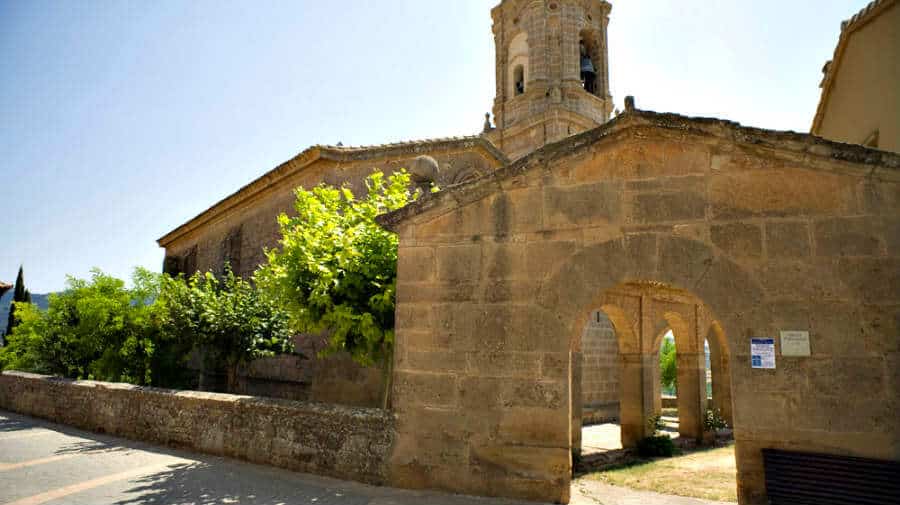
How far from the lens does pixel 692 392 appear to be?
1100 cm

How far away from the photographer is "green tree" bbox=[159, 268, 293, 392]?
1048cm

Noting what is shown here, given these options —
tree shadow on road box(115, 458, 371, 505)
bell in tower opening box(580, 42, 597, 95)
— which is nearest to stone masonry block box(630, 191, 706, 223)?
tree shadow on road box(115, 458, 371, 505)

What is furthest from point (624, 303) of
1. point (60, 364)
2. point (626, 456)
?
point (60, 364)

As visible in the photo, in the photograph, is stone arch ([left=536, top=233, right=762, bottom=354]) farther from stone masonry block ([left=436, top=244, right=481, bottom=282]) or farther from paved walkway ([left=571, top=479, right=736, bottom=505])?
paved walkway ([left=571, top=479, right=736, bottom=505])

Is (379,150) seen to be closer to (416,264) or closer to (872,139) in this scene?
(416,264)

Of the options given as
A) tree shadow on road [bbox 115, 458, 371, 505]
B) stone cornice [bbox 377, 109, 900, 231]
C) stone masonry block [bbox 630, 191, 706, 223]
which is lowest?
tree shadow on road [bbox 115, 458, 371, 505]

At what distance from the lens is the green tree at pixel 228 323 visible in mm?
10477

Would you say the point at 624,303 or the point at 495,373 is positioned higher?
the point at 624,303

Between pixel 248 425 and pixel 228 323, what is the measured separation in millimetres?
4552

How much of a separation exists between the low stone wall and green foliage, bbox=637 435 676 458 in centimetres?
628

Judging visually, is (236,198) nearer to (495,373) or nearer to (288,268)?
(288,268)

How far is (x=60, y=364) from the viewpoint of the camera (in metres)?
12.0

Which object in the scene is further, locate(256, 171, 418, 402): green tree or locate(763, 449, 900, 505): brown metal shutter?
locate(256, 171, 418, 402): green tree

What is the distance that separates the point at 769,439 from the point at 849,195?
81.3 inches
